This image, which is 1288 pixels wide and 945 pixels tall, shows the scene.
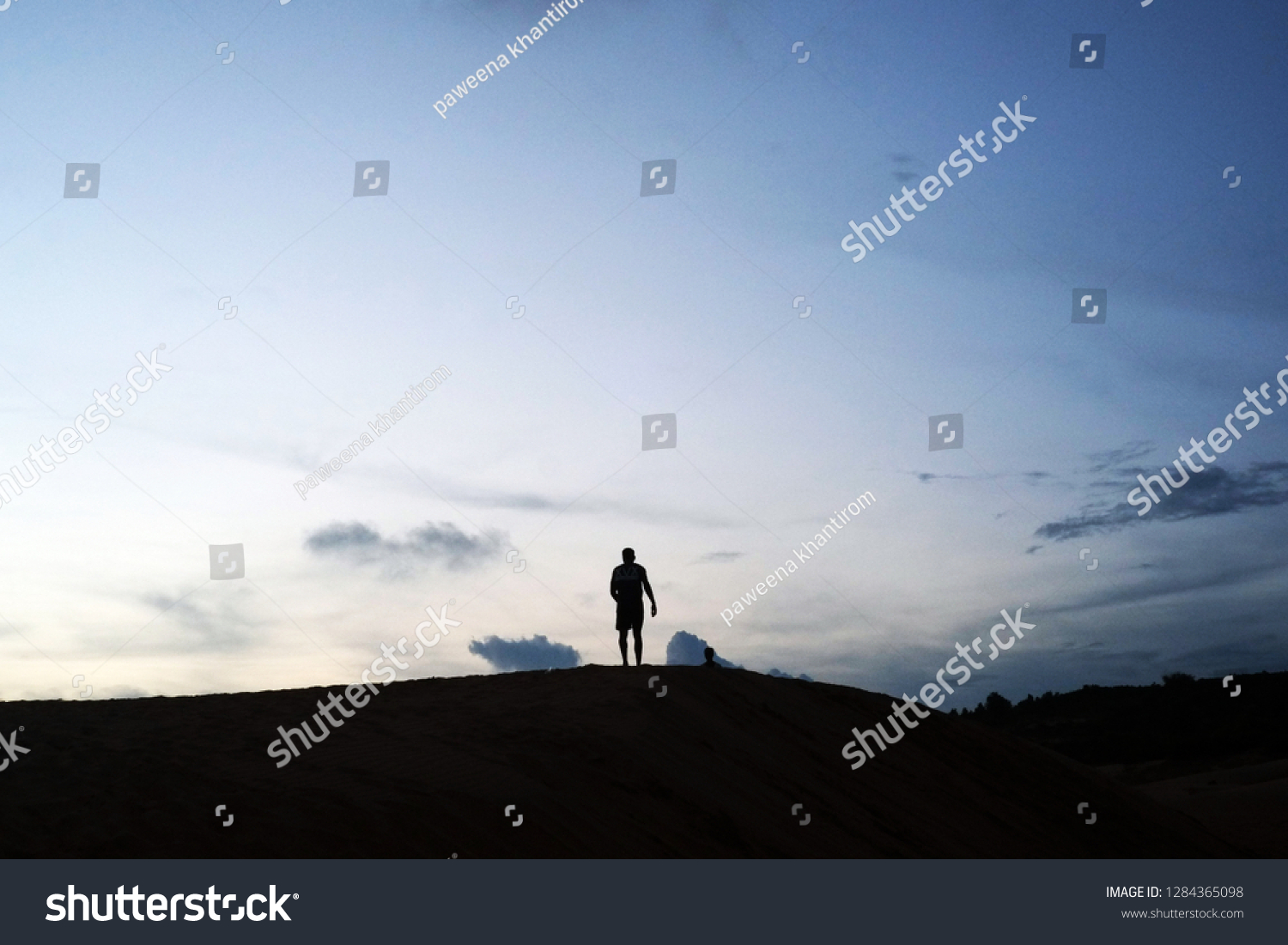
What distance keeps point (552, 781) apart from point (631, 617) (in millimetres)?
5296

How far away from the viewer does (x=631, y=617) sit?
15.0 m

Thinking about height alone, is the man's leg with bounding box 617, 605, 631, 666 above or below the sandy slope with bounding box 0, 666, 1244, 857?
above

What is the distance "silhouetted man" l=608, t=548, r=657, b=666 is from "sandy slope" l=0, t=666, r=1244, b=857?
0.75 meters

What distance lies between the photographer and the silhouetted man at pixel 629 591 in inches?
583

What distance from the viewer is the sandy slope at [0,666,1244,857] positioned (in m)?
8.16

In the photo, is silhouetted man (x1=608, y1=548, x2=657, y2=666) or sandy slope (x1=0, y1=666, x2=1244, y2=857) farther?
silhouetted man (x1=608, y1=548, x2=657, y2=666)

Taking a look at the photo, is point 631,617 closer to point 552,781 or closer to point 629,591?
point 629,591

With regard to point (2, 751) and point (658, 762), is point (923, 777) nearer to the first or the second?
point (658, 762)

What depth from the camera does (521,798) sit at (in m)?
9.24

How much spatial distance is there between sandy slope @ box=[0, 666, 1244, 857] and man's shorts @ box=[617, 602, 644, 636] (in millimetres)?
659

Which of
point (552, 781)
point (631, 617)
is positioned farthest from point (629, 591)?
point (552, 781)

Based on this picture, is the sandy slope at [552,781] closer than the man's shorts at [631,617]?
Yes
